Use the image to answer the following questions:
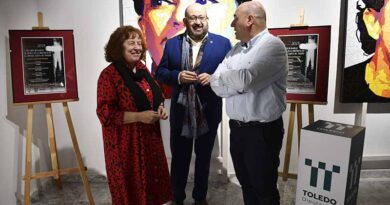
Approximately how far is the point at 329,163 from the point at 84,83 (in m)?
2.37

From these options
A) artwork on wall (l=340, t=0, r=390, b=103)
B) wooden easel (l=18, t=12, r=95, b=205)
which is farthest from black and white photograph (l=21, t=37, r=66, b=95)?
artwork on wall (l=340, t=0, r=390, b=103)

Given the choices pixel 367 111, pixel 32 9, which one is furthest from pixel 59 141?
pixel 367 111

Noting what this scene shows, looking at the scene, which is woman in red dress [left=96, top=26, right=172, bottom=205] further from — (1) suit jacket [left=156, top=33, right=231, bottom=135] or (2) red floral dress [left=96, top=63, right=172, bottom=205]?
(1) suit jacket [left=156, top=33, right=231, bottom=135]

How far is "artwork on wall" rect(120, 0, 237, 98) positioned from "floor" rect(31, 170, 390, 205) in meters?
1.48

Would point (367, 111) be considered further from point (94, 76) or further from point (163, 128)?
point (94, 76)

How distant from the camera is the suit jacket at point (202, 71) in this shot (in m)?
2.65

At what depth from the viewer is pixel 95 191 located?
3.32 metres

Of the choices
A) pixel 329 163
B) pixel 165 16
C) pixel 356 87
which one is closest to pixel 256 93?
pixel 329 163

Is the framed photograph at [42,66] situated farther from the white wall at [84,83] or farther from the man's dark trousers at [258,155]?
the man's dark trousers at [258,155]

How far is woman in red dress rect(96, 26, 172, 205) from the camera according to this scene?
7.00 ft

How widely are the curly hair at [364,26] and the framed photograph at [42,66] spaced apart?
261 centimetres

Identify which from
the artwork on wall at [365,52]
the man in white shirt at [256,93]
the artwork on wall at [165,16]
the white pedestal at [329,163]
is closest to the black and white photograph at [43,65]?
the artwork on wall at [165,16]

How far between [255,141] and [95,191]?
1.90 meters

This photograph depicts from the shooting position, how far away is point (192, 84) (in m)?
2.66
